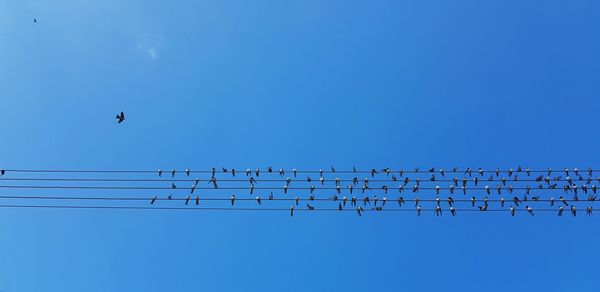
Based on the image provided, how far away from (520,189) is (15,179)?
18802 millimetres

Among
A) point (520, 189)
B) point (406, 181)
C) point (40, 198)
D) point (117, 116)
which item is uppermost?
point (117, 116)

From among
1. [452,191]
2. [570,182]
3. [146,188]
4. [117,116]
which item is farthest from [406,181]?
[117,116]

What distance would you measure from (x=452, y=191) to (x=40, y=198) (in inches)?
658

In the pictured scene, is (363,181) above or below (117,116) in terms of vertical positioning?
below

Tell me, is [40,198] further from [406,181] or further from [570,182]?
[570,182]

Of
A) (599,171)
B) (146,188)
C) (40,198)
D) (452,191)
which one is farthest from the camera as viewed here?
(452,191)

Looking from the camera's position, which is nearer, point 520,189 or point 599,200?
point 599,200

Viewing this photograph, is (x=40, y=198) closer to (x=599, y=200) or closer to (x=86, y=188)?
(x=86, y=188)

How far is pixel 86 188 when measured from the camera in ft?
59.5

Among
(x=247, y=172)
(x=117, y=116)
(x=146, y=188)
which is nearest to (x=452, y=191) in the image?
(x=247, y=172)

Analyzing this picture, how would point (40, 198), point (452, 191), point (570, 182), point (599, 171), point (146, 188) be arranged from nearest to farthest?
point (40, 198) < point (146, 188) < point (599, 171) < point (570, 182) < point (452, 191)

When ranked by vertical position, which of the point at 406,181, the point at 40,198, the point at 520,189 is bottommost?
the point at 40,198

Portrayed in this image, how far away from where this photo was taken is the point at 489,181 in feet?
76.2

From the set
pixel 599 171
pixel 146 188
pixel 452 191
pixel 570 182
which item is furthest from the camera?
pixel 452 191
